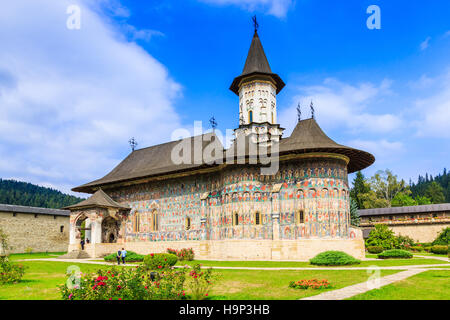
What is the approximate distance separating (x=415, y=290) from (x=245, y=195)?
1573cm

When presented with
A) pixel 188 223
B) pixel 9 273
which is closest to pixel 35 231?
pixel 188 223

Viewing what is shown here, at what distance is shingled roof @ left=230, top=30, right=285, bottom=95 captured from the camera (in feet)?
104

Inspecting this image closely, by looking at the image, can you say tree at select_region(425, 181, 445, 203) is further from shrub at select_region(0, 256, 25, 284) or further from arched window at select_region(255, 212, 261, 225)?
shrub at select_region(0, 256, 25, 284)

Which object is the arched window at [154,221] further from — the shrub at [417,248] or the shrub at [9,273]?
the shrub at [417,248]

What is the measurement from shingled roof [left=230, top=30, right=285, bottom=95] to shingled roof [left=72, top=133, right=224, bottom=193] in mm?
5530

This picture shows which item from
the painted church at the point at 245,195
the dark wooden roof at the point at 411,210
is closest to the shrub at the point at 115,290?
the painted church at the point at 245,195

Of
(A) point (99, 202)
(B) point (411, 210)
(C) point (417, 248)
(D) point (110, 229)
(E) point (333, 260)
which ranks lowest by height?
(C) point (417, 248)

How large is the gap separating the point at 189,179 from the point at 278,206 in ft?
28.2

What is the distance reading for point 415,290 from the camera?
10320 mm

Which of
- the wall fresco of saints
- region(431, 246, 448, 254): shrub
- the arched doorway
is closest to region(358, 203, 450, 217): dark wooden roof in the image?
region(431, 246, 448, 254): shrub

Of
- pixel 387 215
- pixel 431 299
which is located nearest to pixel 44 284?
pixel 431 299

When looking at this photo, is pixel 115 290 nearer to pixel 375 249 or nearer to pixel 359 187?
pixel 375 249

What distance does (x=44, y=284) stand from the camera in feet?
43.7

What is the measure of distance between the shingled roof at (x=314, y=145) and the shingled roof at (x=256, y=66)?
6.71 m
